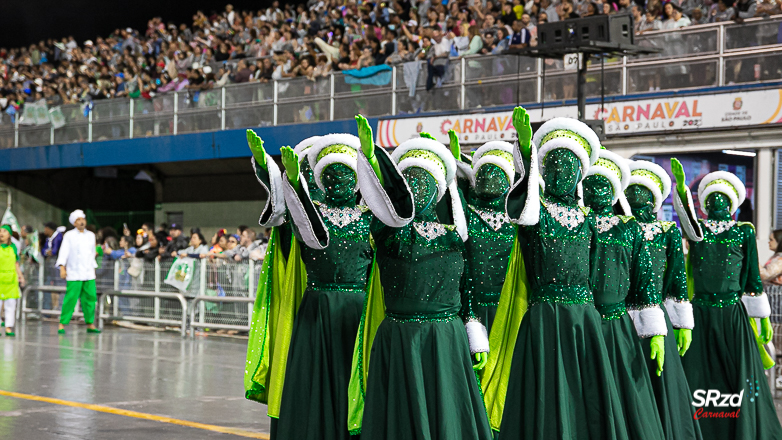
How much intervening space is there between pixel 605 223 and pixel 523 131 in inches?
38.1

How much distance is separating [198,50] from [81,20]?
825 centimetres

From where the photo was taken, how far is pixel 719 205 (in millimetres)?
7203

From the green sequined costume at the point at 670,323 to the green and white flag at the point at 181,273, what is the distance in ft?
32.4

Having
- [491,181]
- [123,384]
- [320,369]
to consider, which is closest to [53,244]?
[123,384]

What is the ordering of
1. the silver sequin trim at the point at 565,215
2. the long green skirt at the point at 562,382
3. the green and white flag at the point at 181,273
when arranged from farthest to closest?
the green and white flag at the point at 181,273, the silver sequin trim at the point at 565,215, the long green skirt at the point at 562,382

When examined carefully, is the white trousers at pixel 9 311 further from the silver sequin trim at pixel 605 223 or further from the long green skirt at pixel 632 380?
the long green skirt at pixel 632 380

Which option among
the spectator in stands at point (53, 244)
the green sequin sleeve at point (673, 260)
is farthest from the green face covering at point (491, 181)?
the spectator in stands at point (53, 244)

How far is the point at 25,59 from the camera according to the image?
94.3ft

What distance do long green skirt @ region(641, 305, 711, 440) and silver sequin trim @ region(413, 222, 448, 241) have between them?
152 cm

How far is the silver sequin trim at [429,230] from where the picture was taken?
4855 mm

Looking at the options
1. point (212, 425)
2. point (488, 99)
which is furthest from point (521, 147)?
point (488, 99)

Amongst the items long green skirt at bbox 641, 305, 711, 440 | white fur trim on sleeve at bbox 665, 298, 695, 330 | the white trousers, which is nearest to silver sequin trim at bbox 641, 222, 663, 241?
white fur trim on sleeve at bbox 665, 298, 695, 330

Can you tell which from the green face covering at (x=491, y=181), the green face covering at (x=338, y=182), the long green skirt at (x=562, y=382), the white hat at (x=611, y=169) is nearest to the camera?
the long green skirt at (x=562, y=382)

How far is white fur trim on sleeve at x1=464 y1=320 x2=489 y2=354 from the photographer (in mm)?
4965
